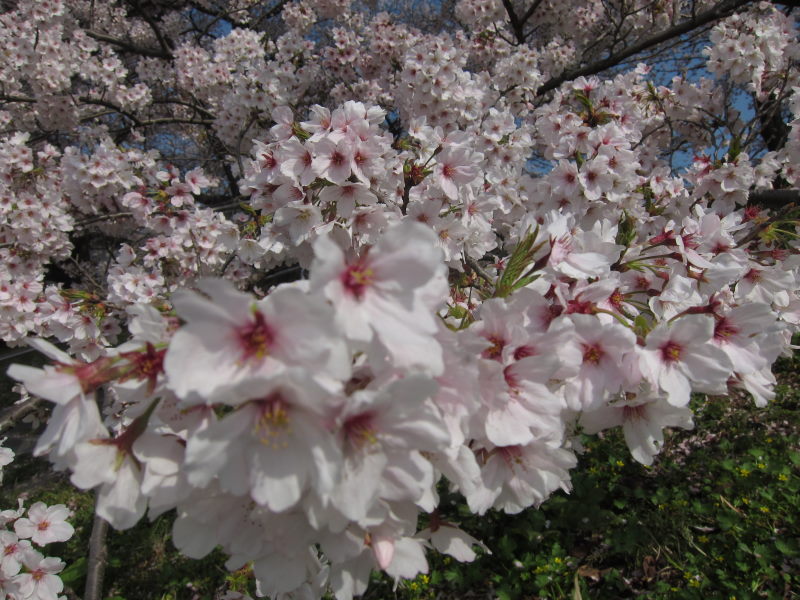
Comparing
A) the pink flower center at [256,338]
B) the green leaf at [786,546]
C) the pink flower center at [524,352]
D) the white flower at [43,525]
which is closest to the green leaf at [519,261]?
the pink flower center at [524,352]

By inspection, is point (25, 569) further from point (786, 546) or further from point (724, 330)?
point (786, 546)

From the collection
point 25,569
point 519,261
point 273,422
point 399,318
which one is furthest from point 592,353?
point 25,569

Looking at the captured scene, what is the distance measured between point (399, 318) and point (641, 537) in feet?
10.1

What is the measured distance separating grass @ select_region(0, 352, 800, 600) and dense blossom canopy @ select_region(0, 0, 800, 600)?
1285 millimetres

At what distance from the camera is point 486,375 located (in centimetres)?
96

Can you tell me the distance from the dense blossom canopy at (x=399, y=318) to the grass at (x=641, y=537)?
4.21ft

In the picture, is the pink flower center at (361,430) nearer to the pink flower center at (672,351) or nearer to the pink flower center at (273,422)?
the pink flower center at (273,422)

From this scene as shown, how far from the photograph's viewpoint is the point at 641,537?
2.99 meters

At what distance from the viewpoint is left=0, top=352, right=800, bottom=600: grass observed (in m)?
2.68

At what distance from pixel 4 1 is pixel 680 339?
9.93 meters

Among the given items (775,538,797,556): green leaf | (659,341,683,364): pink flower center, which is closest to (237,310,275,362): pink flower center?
(659,341,683,364): pink flower center

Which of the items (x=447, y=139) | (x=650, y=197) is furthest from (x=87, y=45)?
(x=650, y=197)

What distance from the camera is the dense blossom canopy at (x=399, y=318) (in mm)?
769

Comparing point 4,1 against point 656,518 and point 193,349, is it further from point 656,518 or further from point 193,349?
point 656,518
